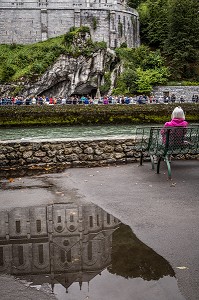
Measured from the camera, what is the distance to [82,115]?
3216 centimetres

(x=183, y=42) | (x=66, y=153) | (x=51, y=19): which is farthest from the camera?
(x=51, y=19)

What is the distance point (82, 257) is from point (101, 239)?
0.58 metres

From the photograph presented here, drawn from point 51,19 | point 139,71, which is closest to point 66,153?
point 139,71

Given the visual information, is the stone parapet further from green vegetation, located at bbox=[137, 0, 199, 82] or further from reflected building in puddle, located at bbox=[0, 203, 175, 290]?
green vegetation, located at bbox=[137, 0, 199, 82]

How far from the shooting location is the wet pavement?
414cm

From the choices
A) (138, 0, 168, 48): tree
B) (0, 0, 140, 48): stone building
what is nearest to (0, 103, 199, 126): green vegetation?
(0, 0, 140, 48): stone building

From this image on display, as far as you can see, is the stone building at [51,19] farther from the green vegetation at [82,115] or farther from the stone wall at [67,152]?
the stone wall at [67,152]

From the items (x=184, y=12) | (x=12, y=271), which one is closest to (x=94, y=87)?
(x=184, y=12)

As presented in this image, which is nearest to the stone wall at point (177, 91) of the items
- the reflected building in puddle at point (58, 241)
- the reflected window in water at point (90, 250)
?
the reflected building in puddle at point (58, 241)

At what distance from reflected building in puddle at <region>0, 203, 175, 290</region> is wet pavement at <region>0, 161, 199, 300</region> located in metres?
0.01

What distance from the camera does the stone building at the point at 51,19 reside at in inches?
2116

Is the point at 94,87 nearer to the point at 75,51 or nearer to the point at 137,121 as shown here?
the point at 75,51

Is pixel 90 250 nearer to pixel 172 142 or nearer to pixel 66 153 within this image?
pixel 172 142

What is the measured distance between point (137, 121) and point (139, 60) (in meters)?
21.8
